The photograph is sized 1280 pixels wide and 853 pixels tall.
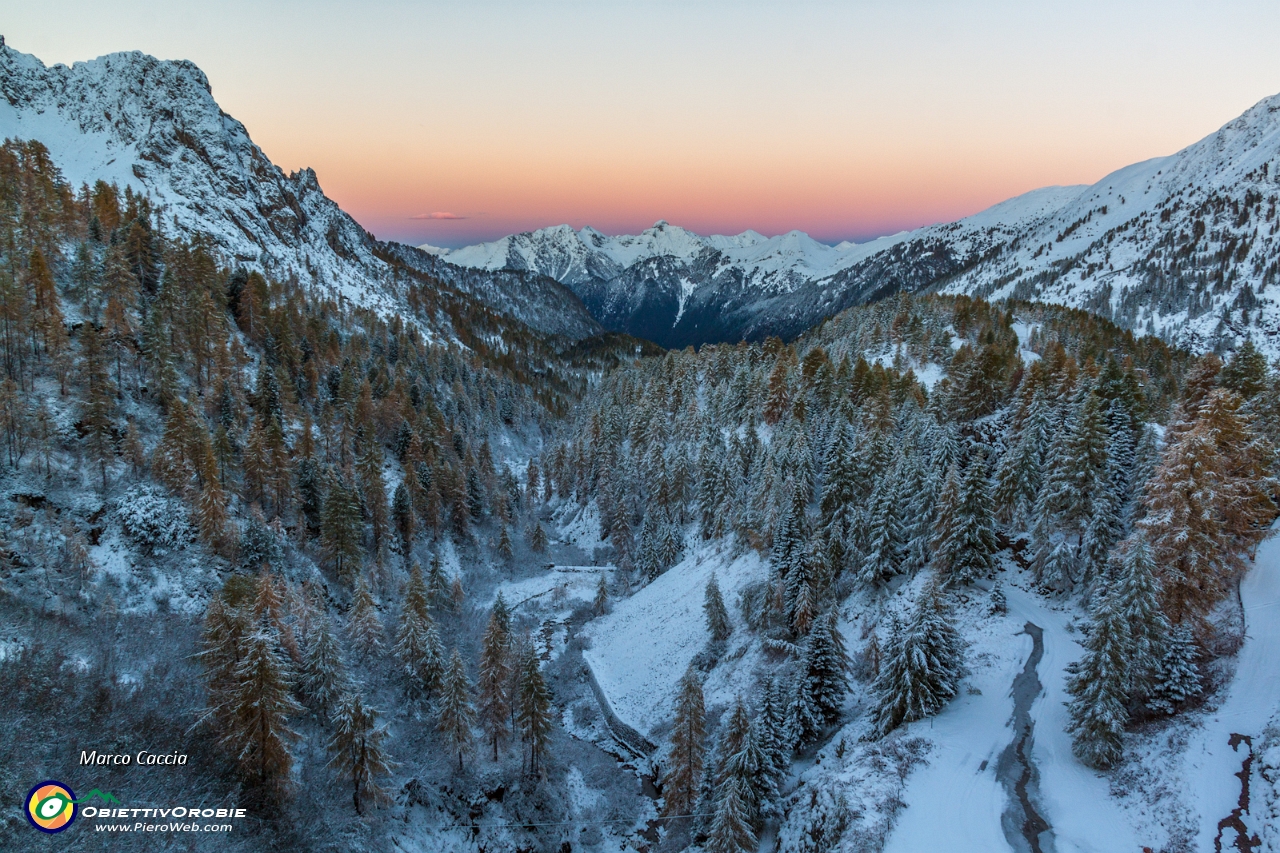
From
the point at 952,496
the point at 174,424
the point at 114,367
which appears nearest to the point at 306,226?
the point at 114,367

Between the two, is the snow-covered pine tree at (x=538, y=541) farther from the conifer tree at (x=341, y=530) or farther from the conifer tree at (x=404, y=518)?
the conifer tree at (x=341, y=530)

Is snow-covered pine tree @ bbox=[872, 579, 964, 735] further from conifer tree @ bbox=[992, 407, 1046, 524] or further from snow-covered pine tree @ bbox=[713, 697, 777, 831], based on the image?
conifer tree @ bbox=[992, 407, 1046, 524]

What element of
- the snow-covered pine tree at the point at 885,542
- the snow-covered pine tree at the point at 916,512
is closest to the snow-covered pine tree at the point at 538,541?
the snow-covered pine tree at the point at 885,542

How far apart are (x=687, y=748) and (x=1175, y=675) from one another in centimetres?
2522

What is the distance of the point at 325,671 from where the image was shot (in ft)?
115

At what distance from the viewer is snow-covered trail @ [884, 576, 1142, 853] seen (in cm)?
2288

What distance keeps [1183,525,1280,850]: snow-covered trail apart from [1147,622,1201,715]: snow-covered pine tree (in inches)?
46.4

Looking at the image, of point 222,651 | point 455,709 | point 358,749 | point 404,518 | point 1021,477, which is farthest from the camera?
point 404,518

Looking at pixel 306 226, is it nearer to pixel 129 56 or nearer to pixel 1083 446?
pixel 129 56

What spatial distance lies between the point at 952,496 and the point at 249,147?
740ft

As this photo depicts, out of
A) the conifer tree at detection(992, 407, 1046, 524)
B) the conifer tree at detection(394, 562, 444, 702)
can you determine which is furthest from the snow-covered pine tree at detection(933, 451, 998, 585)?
the conifer tree at detection(394, 562, 444, 702)

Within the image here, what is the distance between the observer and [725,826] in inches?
1082

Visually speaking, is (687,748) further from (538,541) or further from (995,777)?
(538,541)
